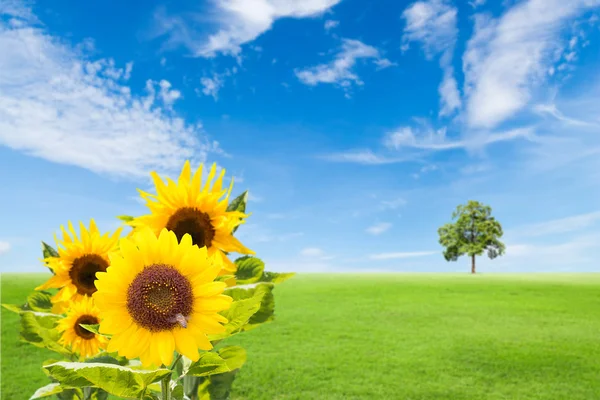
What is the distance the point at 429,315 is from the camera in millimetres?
12281

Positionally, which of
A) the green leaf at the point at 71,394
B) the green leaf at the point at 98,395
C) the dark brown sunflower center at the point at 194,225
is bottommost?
the green leaf at the point at 71,394

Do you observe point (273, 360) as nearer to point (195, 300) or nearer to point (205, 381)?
point (205, 381)

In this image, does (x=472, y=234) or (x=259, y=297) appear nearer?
(x=259, y=297)

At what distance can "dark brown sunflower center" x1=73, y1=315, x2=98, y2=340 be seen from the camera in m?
1.87

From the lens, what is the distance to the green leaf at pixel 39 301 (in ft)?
6.38

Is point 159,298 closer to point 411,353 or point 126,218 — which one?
point 126,218

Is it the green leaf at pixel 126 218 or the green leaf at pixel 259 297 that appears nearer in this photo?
the green leaf at pixel 259 297

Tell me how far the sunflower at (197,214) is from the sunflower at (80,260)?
393mm

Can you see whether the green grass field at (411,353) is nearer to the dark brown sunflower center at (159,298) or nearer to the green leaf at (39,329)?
the green leaf at (39,329)

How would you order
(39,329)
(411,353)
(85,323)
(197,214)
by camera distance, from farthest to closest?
1. (411,353)
2. (85,323)
3. (39,329)
4. (197,214)

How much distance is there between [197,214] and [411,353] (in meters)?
7.59

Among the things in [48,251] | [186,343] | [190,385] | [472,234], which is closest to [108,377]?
[186,343]

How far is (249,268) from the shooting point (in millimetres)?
1497

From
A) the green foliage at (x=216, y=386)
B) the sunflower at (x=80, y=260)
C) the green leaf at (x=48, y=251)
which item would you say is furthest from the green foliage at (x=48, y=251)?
the green foliage at (x=216, y=386)
